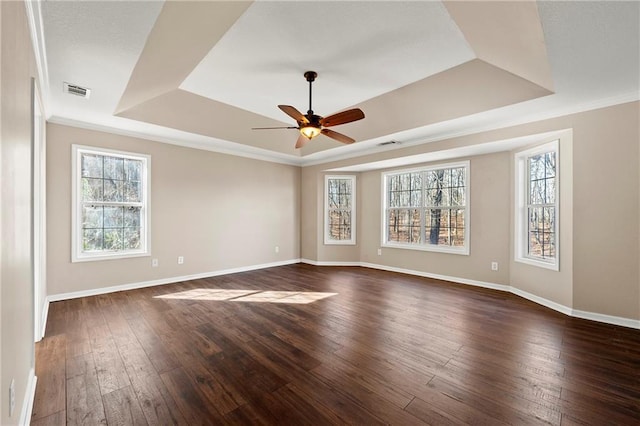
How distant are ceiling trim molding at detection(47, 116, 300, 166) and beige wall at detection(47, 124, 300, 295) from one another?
8 centimetres

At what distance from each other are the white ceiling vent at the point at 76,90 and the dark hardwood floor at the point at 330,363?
2569mm

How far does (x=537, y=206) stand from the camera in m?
4.08

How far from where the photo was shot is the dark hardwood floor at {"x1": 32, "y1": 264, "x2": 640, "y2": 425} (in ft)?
5.73

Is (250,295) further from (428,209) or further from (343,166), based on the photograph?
(428,209)

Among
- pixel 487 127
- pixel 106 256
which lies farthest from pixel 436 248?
pixel 106 256

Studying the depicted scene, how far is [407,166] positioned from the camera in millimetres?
5688

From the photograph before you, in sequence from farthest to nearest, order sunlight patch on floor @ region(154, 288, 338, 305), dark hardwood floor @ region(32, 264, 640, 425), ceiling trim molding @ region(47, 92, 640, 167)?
1. sunlight patch on floor @ region(154, 288, 338, 305)
2. ceiling trim molding @ region(47, 92, 640, 167)
3. dark hardwood floor @ region(32, 264, 640, 425)

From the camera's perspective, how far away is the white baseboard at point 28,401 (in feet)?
5.06

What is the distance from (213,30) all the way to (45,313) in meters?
3.73

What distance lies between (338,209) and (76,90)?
195 inches

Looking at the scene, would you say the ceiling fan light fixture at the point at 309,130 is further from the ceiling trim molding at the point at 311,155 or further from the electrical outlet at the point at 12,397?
the electrical outlet at the point at 12,397

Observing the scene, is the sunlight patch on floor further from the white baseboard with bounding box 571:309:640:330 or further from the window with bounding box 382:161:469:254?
the white baseboard with bounding box 571:309:640:330

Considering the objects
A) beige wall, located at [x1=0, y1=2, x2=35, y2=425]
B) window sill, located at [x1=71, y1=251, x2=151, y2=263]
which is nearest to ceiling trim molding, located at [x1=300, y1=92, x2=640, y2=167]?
window sill, located at [x1=71, y1=251, x2=151, y2=263]

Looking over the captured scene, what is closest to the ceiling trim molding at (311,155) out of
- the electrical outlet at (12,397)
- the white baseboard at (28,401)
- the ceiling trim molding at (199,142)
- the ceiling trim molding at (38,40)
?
the ceiling trim molding at (199,142)
